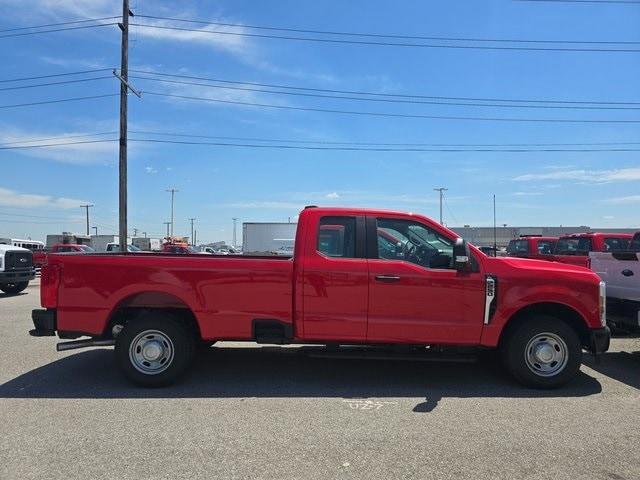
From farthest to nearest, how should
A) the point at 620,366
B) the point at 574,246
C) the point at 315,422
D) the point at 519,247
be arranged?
the point at 519,247 → the point at 574,246 → the point at 620,366 → the point at 315,422

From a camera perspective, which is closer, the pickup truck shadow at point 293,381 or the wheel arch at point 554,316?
the pickup truck shadow at point 293,381

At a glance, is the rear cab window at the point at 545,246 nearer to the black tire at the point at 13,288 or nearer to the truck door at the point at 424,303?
the truck door at the point at 424,303

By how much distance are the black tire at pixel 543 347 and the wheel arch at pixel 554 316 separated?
0.10 meters

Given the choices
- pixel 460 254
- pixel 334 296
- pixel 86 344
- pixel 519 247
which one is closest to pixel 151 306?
pixel 86 344

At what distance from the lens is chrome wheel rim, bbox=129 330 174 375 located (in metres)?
6.37

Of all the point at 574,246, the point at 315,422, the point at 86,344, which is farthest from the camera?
the point at 574,246

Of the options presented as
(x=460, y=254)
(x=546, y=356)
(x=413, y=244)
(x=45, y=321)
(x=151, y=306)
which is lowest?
(x=546, y=356)

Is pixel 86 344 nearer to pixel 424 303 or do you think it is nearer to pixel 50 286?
pixel 50 286

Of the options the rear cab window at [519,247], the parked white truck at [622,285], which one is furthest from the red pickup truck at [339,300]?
the rear cab window at [519,247]

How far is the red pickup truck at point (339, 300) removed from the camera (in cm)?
632

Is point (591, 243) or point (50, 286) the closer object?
point (50, 286)

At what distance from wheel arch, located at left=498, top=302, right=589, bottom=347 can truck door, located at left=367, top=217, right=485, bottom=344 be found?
1.43 ft

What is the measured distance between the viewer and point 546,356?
6.38 m

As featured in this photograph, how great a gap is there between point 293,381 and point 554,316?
317cm
